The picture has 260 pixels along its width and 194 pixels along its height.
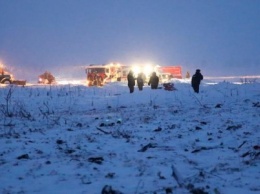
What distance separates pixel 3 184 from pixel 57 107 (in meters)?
11.5

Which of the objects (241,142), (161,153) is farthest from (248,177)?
(241,142)

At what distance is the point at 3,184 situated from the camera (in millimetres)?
4621

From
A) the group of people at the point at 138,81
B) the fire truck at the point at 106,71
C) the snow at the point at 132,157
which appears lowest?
the snow at the point at 132,157

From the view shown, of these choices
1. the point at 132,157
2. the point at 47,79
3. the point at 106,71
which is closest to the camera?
the point at 132,157

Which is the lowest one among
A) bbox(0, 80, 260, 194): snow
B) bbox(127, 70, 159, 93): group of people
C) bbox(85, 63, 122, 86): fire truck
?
bbox(0, 80, 260, 194): snow

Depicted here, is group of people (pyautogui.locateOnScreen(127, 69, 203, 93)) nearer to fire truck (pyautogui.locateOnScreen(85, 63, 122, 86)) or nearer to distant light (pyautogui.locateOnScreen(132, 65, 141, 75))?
fire truck (pyautogui.locateOnScreen(85, 63, 122, 86))

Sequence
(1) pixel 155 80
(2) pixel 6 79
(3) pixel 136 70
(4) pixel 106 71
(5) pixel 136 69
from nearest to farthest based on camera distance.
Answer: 1. (1) pixel 155 80
2. (2) pixel 6 79
3. (3) pixel 136 70
4. (5) pixel 136 69
5. (4) pixel 106 71

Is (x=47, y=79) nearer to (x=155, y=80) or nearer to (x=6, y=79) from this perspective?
(x=6, y=79)

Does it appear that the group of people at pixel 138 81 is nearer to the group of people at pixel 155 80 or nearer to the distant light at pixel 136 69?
the group of people at pixel 155 80

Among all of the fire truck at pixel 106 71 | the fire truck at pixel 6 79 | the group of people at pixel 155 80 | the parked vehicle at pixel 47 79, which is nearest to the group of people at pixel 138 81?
the group of people at pixel 155 80

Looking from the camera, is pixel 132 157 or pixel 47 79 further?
pixel 47 79

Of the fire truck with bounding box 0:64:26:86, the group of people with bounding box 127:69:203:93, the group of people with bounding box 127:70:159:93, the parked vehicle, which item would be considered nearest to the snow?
the group of people with bounding box 127:69:203:93

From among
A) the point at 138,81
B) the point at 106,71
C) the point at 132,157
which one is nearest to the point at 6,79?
the point at 106,71

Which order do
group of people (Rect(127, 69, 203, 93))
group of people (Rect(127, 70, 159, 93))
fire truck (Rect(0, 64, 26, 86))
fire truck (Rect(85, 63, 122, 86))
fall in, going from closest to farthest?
group of people (Rect(127, 69, 203, 93)), group of people (Rect(127, 70, 159, 93)), fire truck (Rect(0, 64, 26, 86)), fire truck (Rect(85, 63, 122, 86))
